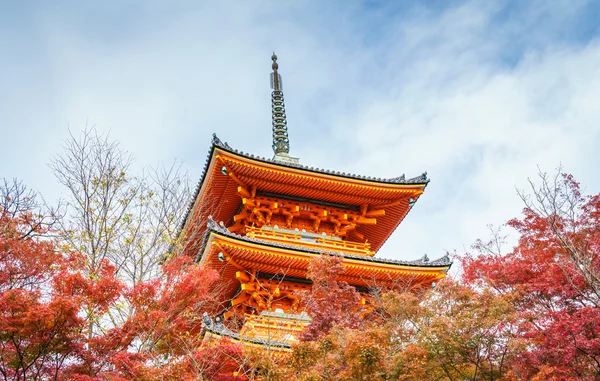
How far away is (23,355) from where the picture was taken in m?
8.27

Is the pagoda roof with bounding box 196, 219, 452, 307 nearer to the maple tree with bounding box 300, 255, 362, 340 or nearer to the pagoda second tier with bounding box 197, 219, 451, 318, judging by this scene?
the pagoda second tier with bounding box 197, 219, 451, 318

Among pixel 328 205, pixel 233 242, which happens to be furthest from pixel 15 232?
pixel 328 205

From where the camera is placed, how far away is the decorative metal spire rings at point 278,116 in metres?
21.1

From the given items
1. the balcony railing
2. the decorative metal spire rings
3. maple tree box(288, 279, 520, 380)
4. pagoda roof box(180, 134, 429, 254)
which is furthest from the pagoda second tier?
the decorative metal spire rings

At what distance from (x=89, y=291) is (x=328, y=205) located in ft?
28.1

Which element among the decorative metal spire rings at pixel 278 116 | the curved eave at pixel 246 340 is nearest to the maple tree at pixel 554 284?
the curved eave at pixel 246 340

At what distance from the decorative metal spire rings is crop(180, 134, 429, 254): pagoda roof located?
4.74m

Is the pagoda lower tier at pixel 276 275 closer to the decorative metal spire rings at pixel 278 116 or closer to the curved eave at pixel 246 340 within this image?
the curved eave at pixel 246 340

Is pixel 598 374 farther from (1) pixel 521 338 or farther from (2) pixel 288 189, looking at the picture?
(2) pixel 288 189

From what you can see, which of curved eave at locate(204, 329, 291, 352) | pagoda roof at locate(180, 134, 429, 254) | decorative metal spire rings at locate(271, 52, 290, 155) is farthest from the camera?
decorative metal spire rings at locate(271, 52, 290, 155)

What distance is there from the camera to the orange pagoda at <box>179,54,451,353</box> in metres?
13.3

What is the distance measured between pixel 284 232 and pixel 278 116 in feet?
27.8

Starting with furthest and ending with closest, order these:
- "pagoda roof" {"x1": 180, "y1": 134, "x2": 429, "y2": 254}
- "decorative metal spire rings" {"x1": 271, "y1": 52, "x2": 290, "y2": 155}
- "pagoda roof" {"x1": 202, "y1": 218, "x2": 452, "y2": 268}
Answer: "decorative metal spire rings" {"x1": 271, "y1": 52, "x2": 290, "y2": 155}
"pagoda roof" {"x1": 180, "y1": 134, "x2": 429, "y2": 254}
"pagoda roof" {"x1": 202, "y1": 218, "x2": 452, "y2": 268}

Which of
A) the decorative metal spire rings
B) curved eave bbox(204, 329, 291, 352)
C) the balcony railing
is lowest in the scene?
curved eave bbox(204, 329, 291, 352)
